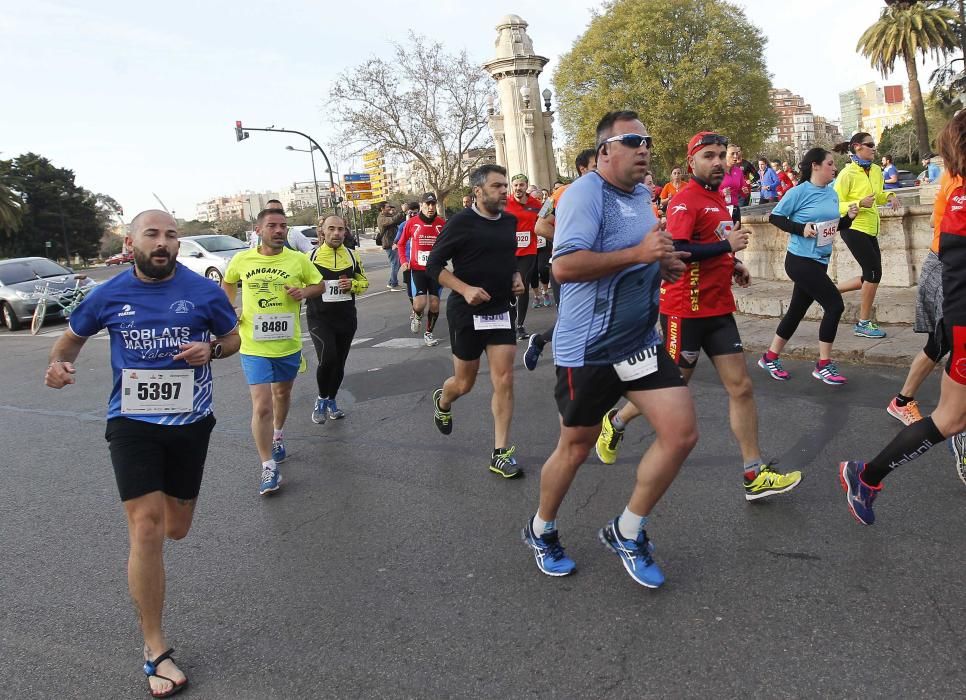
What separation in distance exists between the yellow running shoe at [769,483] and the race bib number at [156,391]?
2.90 m

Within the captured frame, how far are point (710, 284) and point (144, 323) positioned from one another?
3.00 m

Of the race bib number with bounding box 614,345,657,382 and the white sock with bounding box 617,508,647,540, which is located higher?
the race bib number with bounding box 614,345,657,382

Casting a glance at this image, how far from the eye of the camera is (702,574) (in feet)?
11.1

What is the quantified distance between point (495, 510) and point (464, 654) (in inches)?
60.3

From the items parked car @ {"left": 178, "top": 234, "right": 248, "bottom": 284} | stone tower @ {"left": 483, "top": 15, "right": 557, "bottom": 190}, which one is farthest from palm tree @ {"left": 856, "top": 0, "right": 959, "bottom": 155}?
parked car @ {"left": 178, "top": 234, "right": 248, "bottom": 284}

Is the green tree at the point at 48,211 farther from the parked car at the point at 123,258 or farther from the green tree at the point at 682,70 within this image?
the green tree at the point at 682,70

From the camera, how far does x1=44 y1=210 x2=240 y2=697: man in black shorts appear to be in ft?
10.1

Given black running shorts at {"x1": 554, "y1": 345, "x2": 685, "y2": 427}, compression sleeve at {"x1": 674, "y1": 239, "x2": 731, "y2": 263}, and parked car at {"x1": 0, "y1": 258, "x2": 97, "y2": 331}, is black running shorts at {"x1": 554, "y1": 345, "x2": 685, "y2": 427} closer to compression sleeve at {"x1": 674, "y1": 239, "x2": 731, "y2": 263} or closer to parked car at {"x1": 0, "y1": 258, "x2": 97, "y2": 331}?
compression sleeve at {"x1": 674, "y1": 239, "x2": 731, "y2": 263}

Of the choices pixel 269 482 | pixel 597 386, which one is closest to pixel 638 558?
pixel 597 386

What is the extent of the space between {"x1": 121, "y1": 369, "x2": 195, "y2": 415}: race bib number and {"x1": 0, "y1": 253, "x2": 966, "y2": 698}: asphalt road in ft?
3.32

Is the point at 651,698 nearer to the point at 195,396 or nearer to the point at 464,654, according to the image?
the point at 464,654

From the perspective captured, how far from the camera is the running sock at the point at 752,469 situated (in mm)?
4141

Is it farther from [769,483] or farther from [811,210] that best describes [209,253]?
[769,483]

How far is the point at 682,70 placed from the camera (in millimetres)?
41375
